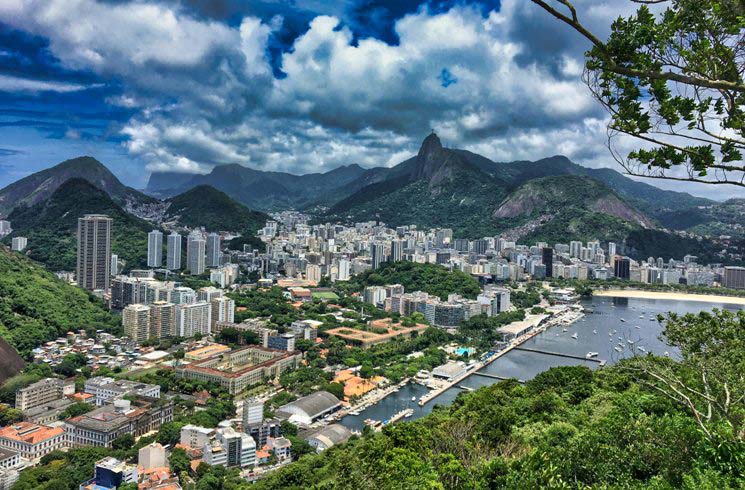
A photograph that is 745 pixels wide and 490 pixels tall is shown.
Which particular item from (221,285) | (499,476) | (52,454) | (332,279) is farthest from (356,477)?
(332,279)

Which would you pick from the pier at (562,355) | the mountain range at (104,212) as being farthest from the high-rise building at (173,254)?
the pier at (562,355)

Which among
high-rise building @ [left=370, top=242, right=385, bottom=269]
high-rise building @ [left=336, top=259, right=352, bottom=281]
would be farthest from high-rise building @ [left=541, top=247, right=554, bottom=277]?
high-rise building @ [left=336, top=259, right=352, bottom=281]

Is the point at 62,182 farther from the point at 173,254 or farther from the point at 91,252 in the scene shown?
the point at 91,252

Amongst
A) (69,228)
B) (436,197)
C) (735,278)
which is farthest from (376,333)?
(436,197)

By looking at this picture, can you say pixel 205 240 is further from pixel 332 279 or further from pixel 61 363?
pixel 61 363

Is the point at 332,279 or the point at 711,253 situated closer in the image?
the point at 332,279

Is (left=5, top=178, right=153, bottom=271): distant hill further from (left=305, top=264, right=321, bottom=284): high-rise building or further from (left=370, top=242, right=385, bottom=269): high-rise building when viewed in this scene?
(left=370, top=242, right=385, bottom=269): high-rise building
